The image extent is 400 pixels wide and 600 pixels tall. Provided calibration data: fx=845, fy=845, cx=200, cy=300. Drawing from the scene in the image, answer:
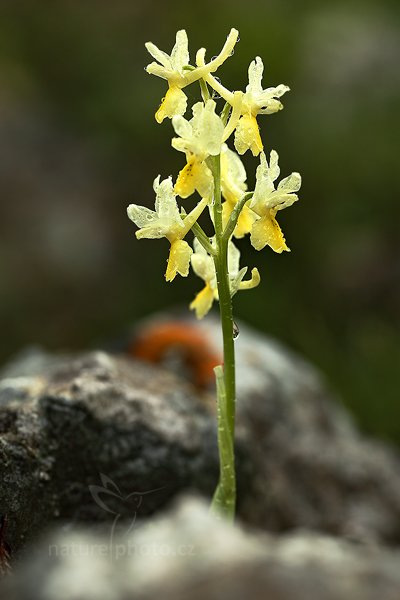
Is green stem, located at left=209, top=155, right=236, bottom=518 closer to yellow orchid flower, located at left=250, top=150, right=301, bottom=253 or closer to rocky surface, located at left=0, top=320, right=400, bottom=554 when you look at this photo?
yellow orchid flower, located at left=250, top=150, right=301, bottom=253

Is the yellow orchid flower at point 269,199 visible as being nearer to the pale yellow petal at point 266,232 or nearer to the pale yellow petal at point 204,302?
the pale yellow petal at point 266,232

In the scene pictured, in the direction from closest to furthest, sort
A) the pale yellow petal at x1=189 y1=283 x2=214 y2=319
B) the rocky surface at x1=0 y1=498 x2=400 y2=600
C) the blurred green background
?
1. the rocky surface at x1=0 y1=498 x2=400 y2=600
2. the pale yellow petal at x1=189 y1=283 x2=214 y2=319
3. the blurred green background

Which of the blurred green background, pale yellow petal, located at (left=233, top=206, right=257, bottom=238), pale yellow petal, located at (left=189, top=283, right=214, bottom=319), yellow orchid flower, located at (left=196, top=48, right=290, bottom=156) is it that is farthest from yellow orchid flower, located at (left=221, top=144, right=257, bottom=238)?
the blurred green background

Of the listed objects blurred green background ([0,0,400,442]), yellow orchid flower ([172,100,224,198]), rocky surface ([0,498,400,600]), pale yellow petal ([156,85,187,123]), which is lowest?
rocky surface ([0,498,400,600])

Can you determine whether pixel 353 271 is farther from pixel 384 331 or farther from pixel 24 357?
pixel 24 357

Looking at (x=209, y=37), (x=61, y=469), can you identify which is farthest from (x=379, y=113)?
(x=61, y=469)

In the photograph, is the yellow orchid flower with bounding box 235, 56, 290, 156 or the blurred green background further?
the blurred green background
